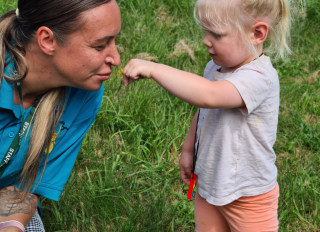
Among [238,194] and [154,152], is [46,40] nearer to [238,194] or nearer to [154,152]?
[238,194]

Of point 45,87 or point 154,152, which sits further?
point 154,152

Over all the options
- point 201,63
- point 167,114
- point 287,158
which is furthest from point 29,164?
point 201,63

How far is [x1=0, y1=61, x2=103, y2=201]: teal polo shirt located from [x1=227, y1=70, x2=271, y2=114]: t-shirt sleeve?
87cm

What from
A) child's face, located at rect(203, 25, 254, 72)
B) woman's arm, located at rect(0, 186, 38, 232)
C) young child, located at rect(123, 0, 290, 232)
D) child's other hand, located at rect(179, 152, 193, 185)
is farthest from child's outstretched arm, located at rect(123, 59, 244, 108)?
woman's arm, located at rect(0, 186, 38, 232)

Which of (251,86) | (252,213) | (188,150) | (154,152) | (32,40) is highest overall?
(32,40)

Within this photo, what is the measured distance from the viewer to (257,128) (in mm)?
2020

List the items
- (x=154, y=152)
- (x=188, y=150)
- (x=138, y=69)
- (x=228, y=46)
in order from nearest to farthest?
1. (x=138, y=69)
2. (x=228, y=46)
3. (x=188, y=150)
4. (x=154, y=152)

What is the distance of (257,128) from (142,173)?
1.30m

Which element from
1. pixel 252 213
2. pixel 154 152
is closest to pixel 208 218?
pixel 252 213

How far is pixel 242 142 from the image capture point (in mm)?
2039

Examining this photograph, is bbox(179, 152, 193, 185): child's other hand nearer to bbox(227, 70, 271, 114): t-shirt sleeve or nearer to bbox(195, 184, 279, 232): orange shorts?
bbox(195, 184, 279, 232): orange shorts

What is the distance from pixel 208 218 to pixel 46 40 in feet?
3.54

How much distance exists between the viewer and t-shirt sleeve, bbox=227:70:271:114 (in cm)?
190

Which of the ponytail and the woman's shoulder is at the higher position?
the ponytail
